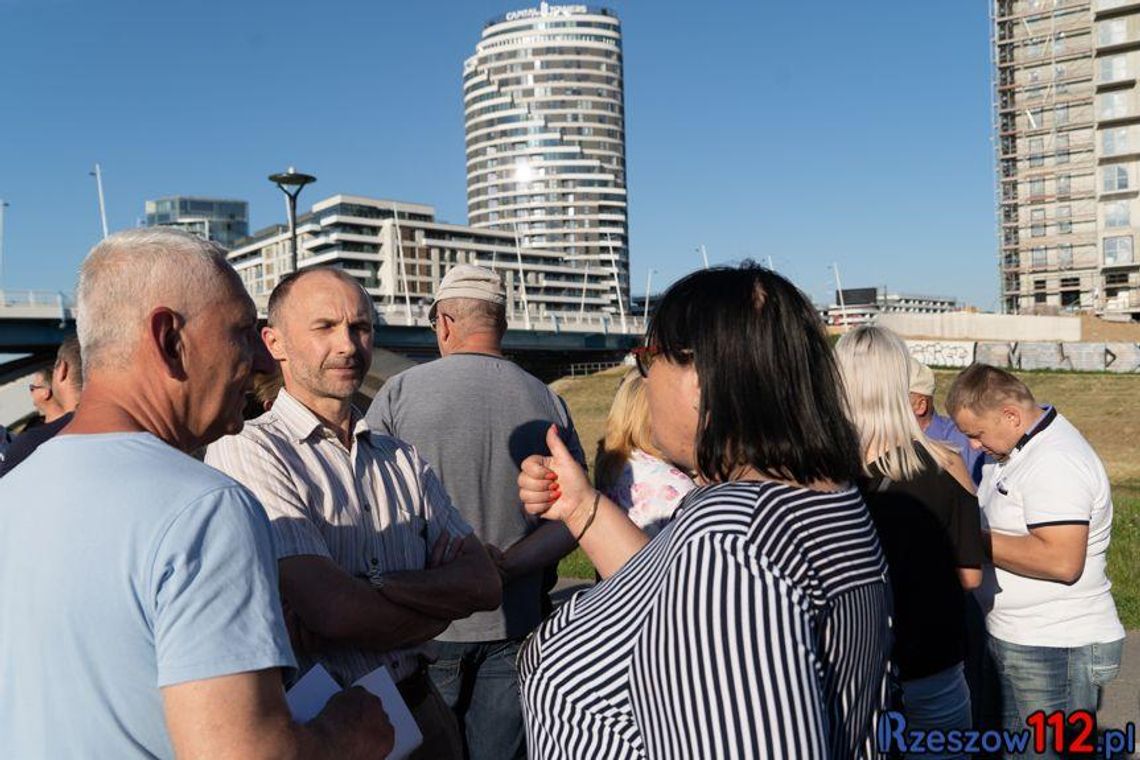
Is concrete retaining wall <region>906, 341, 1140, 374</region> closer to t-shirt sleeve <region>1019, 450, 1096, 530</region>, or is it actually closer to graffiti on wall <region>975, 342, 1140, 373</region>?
graffiti on wall <region>975, 342, 1140, 373</region>

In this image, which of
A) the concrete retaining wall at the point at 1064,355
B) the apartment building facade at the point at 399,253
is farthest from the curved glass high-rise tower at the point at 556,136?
the concrete retaining wall at the point at 1064,355

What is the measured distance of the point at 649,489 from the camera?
3928 millimetres

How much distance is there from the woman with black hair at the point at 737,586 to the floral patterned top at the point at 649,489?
1734 mm

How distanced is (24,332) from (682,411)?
4736cm

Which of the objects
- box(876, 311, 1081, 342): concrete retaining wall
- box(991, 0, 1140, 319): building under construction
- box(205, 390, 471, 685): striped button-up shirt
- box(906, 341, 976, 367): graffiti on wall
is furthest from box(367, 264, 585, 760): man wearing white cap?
box(991, 0, 1140, 319): building under construction

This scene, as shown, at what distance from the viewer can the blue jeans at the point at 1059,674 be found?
3.67 metres

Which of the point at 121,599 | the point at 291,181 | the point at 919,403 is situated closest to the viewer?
the point at 121,599

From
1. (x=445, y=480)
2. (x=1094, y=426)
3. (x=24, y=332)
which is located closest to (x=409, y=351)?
(x=24, y=332)

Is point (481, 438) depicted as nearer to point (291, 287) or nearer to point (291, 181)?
point (291, 287)

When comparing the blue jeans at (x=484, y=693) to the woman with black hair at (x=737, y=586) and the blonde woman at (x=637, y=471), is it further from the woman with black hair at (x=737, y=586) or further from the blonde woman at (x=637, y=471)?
the woman with black hair at (x=737, y=586)

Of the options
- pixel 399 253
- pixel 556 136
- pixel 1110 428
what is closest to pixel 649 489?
pixel 1110 428

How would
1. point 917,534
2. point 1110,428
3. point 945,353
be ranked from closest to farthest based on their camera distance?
point 917,534 < point 1110,428 < point 945,353

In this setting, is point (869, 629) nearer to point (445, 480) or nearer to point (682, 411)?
point (682, 411)

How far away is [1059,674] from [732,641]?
276 cm
